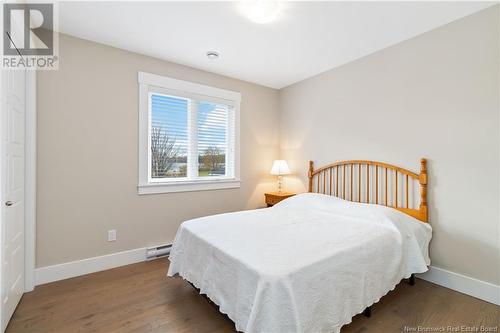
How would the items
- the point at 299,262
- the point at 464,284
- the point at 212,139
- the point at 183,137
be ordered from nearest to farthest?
the point at 299,262
the point at 464,284
the point at 183,137
the point at 212,139

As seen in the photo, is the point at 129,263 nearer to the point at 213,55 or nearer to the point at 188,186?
the point at 188,186

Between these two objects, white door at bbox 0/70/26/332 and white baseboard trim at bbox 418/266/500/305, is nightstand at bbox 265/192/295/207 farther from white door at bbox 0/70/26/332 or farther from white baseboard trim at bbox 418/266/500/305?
white door at bbox 0/70/26/332

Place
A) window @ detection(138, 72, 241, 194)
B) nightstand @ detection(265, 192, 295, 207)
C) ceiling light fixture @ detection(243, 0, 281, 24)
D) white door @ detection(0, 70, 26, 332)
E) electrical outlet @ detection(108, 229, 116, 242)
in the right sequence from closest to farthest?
1. white door @ detection(0, 70, 26, 332)
2. ceiling light fixture @ detection(243, 0, 281, 24)
3. electrical outlet @ detection(108, 229, 116, 242)
4. window @ detection(138, 72, 241, 194)
5. nightstand @ detection(265, 192, 295, 207)

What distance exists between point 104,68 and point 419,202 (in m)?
3.55

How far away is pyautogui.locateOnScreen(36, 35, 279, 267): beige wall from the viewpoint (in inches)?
92.7

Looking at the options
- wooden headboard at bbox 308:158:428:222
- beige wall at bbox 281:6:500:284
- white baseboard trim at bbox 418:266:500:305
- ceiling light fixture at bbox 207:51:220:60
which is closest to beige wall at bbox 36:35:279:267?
ceiling light fixture at bbox 207:51:220:60

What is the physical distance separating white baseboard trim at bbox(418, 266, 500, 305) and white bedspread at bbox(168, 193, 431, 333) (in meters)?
0.27

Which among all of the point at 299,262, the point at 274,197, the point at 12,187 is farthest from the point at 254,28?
the point at 12,187

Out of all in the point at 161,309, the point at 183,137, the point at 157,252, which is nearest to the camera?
the point at 161,309

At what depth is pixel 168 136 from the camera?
10.2ft
